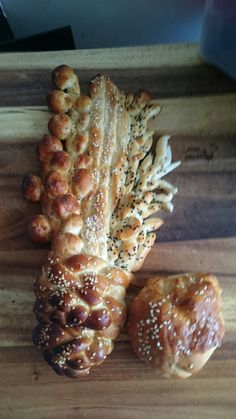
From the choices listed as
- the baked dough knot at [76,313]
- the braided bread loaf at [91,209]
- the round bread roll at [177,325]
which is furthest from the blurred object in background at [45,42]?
the round bread roll at [177,325]

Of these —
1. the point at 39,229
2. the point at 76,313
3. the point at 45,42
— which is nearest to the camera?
the point at 76,313

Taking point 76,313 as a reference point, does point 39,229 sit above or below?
above

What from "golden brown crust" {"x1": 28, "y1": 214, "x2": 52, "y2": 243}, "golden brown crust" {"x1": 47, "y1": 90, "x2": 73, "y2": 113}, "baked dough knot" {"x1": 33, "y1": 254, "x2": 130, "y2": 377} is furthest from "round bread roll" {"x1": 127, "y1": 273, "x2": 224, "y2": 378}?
"golden brown crust" {"x1": 47, "y1": 90, "x2": 73, "y2": 113}

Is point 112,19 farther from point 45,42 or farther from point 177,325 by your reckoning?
point 177,325

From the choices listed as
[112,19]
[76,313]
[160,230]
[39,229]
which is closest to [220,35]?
[112,19]

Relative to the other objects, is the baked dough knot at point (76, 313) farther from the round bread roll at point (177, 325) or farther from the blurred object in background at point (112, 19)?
the blurred object in background at point (112, 19)

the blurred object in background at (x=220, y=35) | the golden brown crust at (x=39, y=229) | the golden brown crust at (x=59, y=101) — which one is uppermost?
the blurred object in background at (x=220, y=35)

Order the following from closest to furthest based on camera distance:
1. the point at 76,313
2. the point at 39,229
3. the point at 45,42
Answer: the point at 76,313 < the point at 39,229 < the point at 45,42
